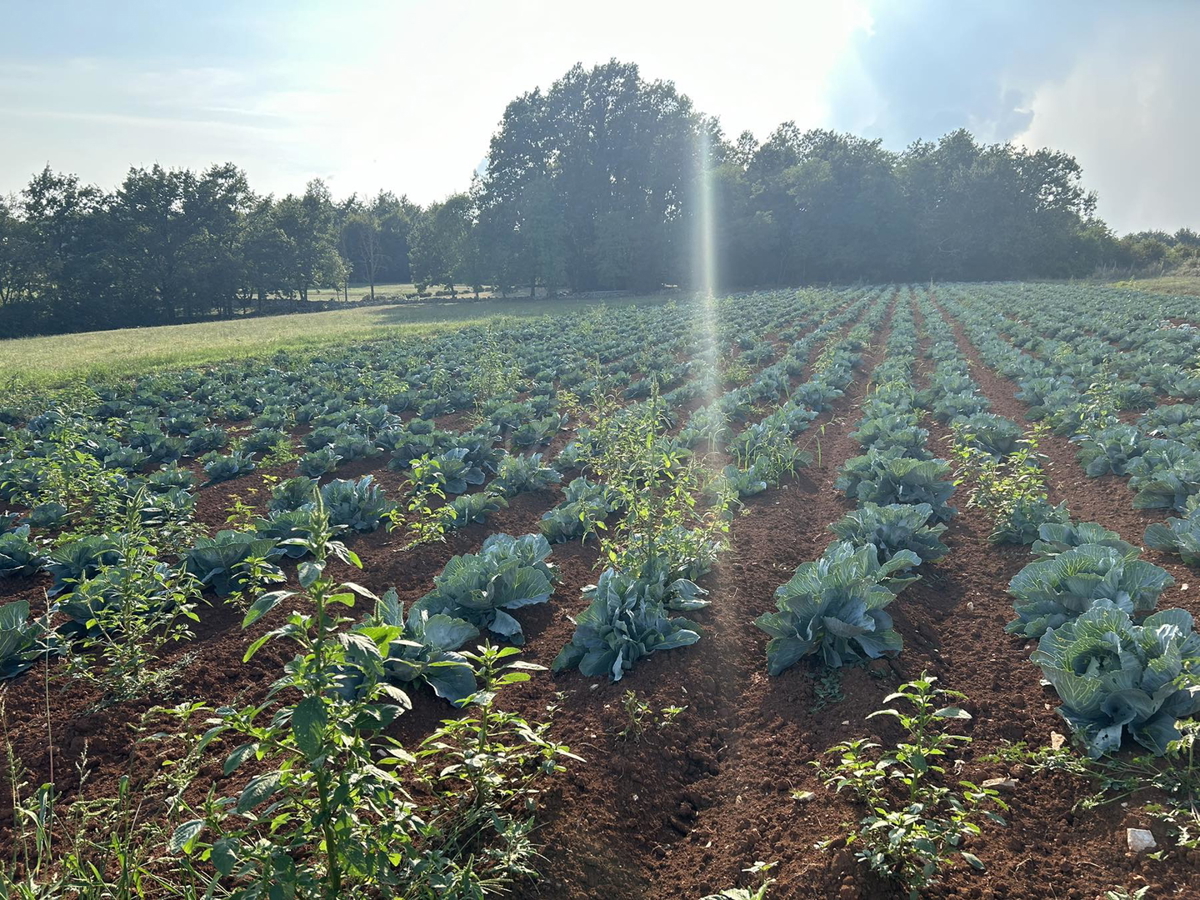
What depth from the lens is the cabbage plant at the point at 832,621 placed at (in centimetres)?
433

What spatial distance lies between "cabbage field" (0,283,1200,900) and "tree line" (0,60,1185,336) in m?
48.3

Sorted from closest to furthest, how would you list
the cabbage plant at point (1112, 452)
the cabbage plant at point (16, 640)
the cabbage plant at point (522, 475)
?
the cabbage plant at point (16, 640) < the cabbage plant at point (1112, 452) < the cabbage plant at point (522, 475)

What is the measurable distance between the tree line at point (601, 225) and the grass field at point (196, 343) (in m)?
8.94

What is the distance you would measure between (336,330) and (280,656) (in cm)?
3354

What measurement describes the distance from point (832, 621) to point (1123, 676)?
4.86ft

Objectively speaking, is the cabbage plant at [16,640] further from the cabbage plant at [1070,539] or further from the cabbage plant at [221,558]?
the cabbage plant at [1070,539]

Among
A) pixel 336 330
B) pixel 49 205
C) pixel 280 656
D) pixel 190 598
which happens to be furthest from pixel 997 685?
pixel 49 205

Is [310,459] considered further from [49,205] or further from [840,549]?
[49,205]

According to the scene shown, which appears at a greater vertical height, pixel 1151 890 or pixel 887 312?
pixel 887 312

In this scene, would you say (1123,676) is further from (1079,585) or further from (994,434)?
(994,434)

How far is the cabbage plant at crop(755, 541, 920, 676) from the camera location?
171 inches

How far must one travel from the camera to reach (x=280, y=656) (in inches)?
192

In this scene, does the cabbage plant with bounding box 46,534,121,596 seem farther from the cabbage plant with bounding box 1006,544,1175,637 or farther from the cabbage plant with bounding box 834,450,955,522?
the cabbage plant with bounding box 834,450,955,522

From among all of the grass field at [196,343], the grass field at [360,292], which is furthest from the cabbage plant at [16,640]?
the grass field at [360,292]
